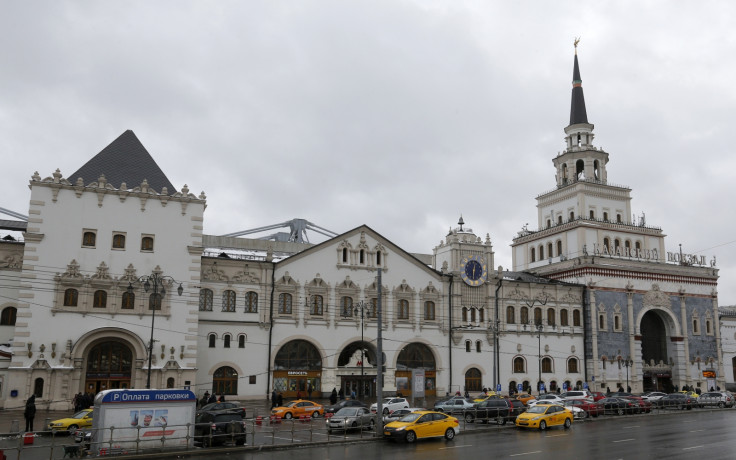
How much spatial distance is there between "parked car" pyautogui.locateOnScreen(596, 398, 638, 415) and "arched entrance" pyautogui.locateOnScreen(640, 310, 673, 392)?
2786 centimetres

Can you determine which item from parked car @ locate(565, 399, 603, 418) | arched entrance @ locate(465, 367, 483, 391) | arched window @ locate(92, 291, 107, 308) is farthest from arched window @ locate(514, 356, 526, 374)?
arched window @ locate(92, 291, 107, 308)

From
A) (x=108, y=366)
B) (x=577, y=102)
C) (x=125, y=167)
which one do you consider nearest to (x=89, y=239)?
(x=125, y=167)

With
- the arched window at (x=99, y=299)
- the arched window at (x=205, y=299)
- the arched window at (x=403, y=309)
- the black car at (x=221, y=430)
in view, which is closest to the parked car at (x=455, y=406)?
the arched window at (x=403, y=309)

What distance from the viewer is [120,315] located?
1842 inches

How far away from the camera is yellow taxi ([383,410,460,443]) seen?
97.9 feet

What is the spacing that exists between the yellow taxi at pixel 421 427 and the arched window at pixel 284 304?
25.3m

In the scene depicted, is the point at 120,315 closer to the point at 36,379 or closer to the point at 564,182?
the point at 36,379

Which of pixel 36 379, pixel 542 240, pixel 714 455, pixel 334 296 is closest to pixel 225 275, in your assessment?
pixel 334 296

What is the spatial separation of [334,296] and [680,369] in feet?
140

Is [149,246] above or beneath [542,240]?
beneath

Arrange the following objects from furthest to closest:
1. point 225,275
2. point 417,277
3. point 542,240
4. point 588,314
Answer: point 542,240, point 588,314, point 417,277, point 225,275

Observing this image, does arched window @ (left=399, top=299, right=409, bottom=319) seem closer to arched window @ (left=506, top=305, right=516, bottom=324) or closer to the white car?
arched window @ (left=506, top=305, right=516, bottom=324)

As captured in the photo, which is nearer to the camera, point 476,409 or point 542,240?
point 476,409

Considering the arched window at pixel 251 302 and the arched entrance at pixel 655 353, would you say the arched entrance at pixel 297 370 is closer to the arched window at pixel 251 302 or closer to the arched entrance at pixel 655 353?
the arched window at pixel 251 302
